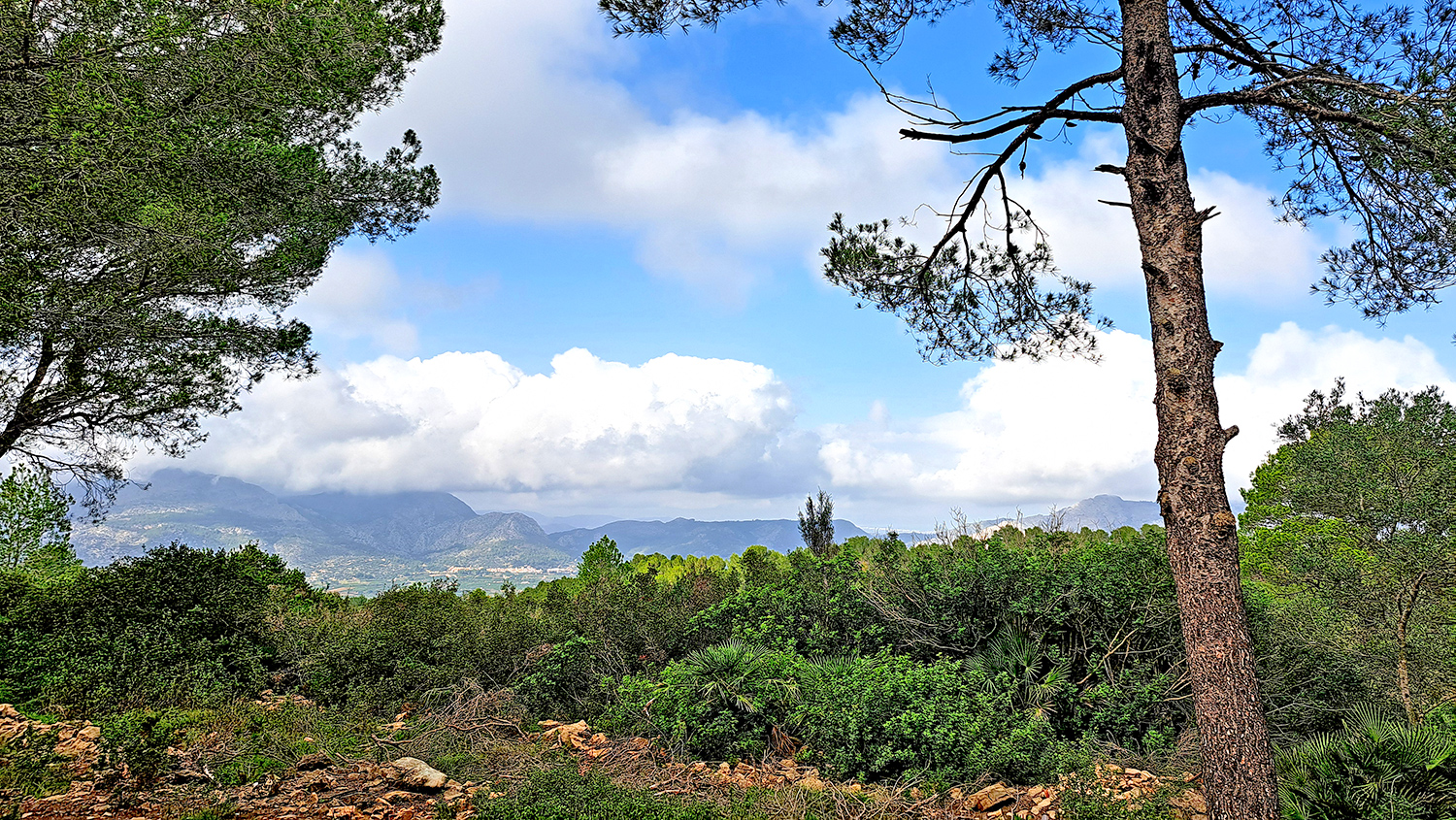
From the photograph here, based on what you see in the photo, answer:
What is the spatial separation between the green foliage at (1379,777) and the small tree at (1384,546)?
2.96 metres

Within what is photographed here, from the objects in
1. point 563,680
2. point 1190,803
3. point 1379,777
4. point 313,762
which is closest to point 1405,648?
point 1190,803

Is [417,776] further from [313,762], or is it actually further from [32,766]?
[32,766]

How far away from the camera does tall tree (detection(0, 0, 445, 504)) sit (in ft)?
16.4

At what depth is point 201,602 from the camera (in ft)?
23.4

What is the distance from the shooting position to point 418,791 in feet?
14.7

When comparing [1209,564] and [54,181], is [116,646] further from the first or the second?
[1209,564]

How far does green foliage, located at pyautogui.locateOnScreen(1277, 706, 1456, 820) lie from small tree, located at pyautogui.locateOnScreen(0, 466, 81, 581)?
12.8 metres

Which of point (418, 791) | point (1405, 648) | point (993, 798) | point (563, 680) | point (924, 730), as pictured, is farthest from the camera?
point (563, 680)

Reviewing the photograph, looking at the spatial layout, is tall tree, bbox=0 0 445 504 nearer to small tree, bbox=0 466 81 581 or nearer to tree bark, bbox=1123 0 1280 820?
small tree, bbox=0 466 81 581

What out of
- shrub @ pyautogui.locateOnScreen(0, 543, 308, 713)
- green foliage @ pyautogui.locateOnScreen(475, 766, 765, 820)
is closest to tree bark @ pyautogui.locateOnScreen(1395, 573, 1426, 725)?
green foliage @ pyautogui.locateOnScreen(475, 766, 765, 820)

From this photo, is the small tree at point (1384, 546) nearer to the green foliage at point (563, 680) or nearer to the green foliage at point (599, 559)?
the green foliage at point (563, 680)

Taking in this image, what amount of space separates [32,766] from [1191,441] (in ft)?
20.9

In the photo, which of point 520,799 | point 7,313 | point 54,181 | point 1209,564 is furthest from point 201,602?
point 1209,564

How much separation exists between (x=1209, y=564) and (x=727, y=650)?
361cm
